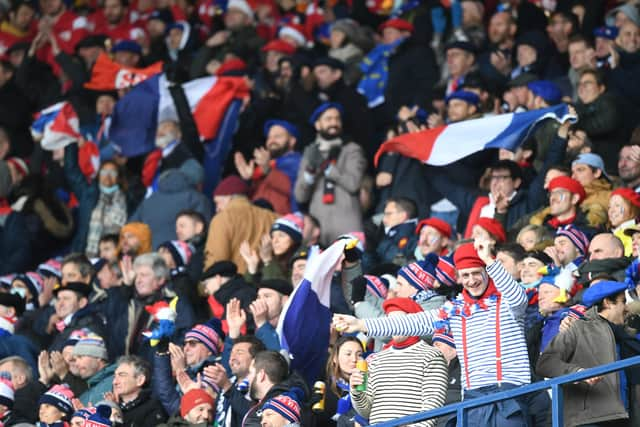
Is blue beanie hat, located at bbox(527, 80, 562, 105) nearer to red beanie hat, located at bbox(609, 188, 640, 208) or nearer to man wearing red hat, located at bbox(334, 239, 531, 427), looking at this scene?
red beanie hat, located at bbox(609, 188, 640, 208)

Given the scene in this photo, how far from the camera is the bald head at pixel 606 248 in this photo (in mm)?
12227

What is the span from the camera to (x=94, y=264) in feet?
55.3

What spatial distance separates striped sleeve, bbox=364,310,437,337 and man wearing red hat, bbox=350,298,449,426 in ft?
0.28

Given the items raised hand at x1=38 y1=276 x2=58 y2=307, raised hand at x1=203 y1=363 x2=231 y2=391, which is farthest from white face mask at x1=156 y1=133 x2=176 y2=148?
raised hand at x1=203 y1=363 x2=231 y2=391

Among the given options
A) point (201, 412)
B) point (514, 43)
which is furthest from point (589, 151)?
point (201, 412)

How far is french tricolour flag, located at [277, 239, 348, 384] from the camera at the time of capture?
12992 mm

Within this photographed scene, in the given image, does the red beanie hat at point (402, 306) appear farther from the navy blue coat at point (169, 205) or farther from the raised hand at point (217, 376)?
the navy blue coat at point (169, 205)

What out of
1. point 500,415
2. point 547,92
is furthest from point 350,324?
point 547,92

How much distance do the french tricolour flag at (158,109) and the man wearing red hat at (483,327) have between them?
835 cm

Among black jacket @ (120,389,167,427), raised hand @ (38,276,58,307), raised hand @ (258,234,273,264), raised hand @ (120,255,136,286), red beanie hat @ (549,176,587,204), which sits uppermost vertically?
red beanie hat @ (549,176,587,204)

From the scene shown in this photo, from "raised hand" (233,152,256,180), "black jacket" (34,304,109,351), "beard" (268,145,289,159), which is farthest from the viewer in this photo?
"raised hand" (233,152,256,180)

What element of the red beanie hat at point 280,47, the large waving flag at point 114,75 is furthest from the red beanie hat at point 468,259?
the red beanie hat at point 280,47

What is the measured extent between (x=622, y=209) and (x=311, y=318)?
2.60 m

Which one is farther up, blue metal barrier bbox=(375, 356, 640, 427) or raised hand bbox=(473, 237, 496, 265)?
Answer: raised hand bbox=(473, 237, 496, 265)
